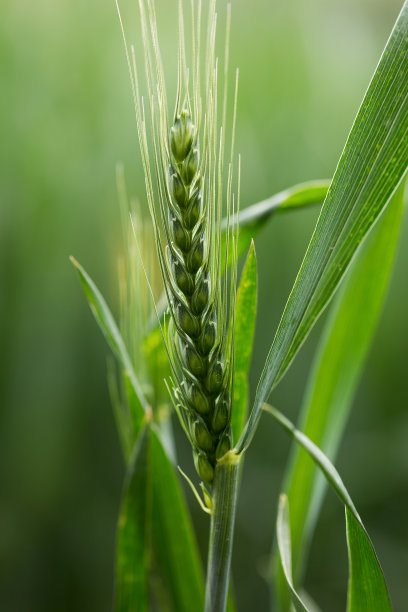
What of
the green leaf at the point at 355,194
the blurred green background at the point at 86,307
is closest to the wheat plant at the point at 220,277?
the green leaf at the point at 355,194

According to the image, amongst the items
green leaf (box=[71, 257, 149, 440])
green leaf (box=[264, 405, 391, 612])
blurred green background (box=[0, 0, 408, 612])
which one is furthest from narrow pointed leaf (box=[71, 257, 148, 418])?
blurred green background (box=[0, 0, 408, 612])

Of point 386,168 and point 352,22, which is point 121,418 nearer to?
point 386,168

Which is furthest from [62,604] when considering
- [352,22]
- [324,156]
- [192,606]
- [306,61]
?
[352,22]

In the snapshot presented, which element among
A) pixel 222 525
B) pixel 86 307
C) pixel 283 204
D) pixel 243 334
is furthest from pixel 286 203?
pixel 86 307

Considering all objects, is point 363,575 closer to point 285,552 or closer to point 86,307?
point 285,552

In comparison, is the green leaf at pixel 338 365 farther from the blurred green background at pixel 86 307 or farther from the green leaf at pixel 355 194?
the blurred green background at pixel 86 307
